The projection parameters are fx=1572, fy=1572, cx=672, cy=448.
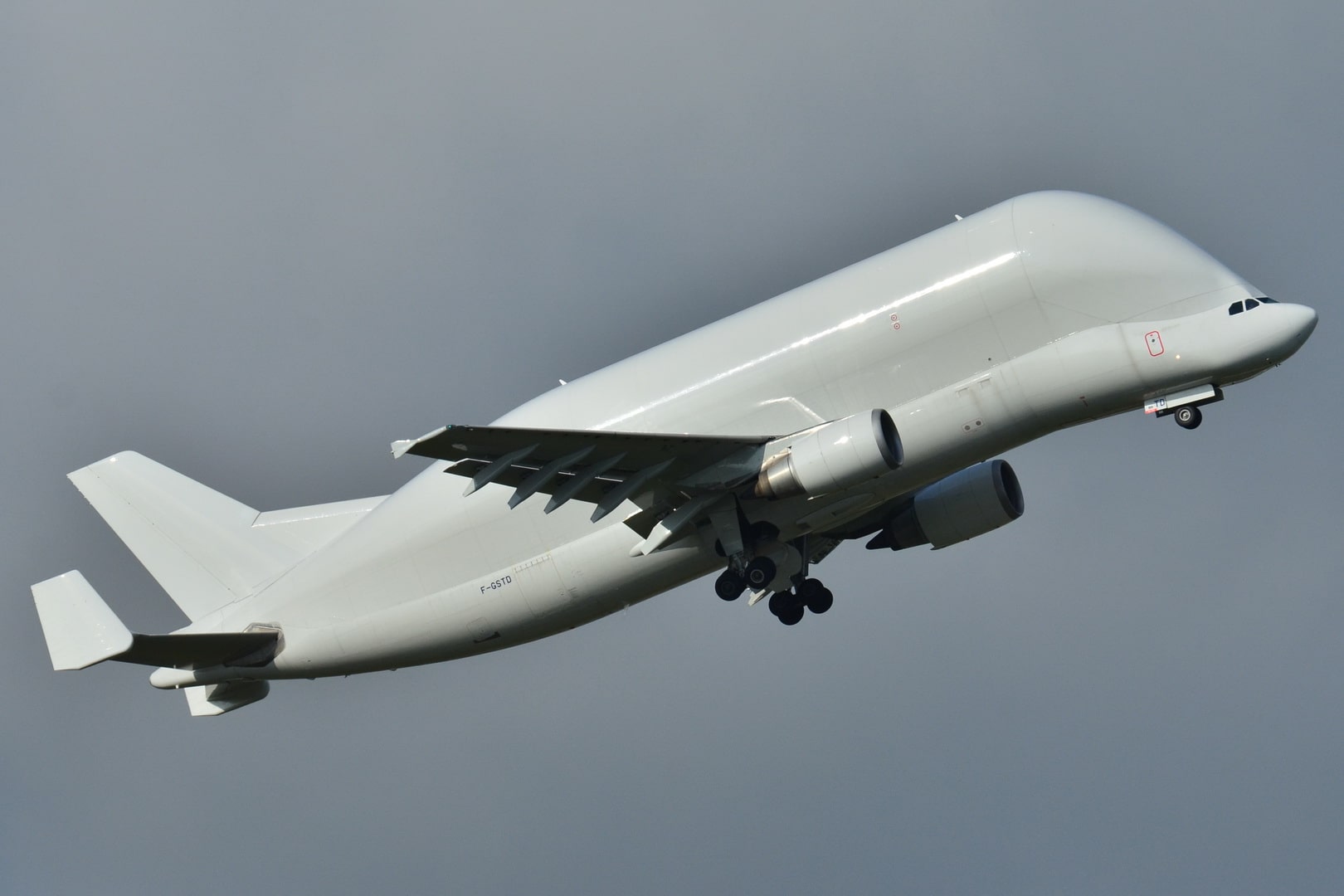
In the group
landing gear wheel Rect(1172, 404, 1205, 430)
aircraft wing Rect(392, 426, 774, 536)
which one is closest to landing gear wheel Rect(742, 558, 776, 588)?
aircraft wing Rect(392, 426, 774, 536)

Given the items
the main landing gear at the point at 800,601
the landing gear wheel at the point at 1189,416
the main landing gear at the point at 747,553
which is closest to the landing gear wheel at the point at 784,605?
the main landing gear at the point at 800,601

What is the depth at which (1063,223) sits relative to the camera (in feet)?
111

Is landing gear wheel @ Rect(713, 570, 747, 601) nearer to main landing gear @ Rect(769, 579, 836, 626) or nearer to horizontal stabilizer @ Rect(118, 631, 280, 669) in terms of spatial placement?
main landing gear @ Rect(769, 579, 836, 626)

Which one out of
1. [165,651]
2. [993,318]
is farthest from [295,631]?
[993,318]

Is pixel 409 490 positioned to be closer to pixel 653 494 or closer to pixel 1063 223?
pixel 653 494

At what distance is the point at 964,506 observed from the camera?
40.2 m

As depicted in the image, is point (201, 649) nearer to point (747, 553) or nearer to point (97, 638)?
point (97, 638)

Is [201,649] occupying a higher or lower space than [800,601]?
higher

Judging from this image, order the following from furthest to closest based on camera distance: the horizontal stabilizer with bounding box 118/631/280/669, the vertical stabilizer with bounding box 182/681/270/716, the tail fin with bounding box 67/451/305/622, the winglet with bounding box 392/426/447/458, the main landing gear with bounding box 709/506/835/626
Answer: the tail fin with bounding box 67/451/305/622, the vertical stabilizer with bounding box 182/681/270/716, the horizontal stabilizer with bounding box 118/631/280/669, the main landing gear with bounding box 709/506/835/626, the winglet with bounding box 392/426/447/458

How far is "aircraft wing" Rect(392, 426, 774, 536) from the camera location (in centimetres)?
3234

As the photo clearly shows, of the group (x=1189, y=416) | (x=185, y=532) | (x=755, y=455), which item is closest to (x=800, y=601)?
(x=755, y=455)

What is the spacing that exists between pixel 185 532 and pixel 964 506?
2076 centimetres

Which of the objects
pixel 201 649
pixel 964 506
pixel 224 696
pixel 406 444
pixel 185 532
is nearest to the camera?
pixel 406 444

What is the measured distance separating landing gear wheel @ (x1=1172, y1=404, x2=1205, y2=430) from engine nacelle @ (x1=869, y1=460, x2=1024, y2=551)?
719cm
